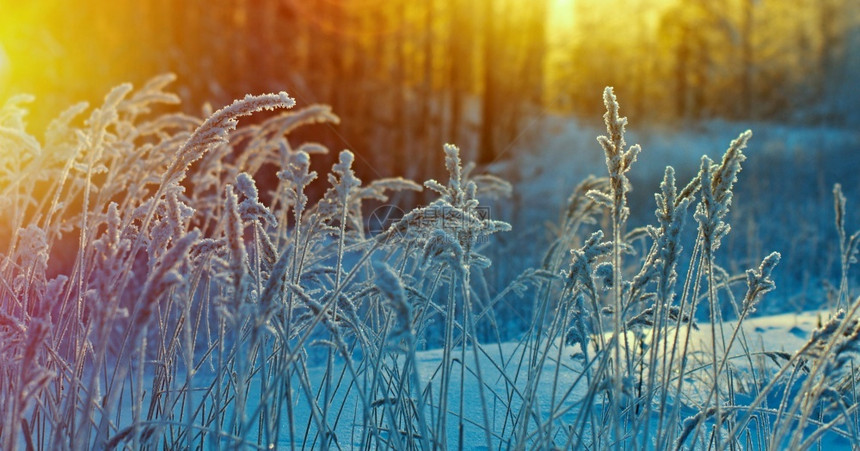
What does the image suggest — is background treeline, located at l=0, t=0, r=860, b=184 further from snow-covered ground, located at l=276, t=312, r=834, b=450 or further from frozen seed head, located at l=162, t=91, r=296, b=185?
frozen seed head, located at l=162, t=91, r=296, b=185

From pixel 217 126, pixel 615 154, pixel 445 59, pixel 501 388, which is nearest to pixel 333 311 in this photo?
pixel 217 126

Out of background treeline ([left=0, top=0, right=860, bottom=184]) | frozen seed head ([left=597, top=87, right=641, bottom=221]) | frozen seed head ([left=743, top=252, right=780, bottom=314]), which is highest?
background treeline ([left=0, top=0, right=860, bottom=184])

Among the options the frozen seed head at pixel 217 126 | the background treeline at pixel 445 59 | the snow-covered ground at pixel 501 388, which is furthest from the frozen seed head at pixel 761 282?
the background treeline at pixel 445 59

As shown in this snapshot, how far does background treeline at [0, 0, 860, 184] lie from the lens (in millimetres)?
6359

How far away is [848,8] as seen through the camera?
2405 cm

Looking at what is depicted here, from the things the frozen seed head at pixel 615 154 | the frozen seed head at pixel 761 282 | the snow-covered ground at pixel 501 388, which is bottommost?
the snow-covered ground at pixel 501 388

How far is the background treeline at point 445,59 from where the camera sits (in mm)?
6359

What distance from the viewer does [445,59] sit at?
40.9 feet

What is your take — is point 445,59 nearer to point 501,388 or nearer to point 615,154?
point 501,388

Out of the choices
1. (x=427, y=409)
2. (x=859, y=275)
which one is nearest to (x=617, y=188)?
(x=427, y=409)

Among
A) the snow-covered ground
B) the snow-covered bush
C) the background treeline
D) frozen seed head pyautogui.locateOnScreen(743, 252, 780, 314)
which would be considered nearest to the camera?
the snow-covered bush

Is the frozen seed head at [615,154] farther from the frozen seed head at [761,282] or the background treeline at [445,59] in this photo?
the background treeline at [445,59]

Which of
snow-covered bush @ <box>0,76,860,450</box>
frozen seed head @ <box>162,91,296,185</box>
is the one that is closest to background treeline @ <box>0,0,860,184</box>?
snow-covered bush @ <box>0,76,860,450</box>

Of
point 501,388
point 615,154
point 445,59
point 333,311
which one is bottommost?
point 501,388
